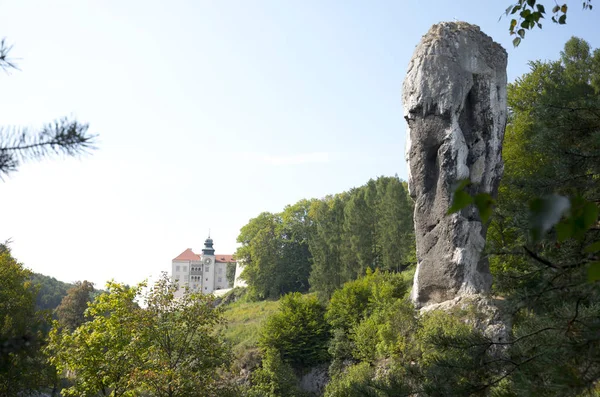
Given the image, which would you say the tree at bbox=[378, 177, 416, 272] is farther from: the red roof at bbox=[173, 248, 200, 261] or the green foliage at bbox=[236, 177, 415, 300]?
the red roof at bbox=[173, 248, 200, 261]

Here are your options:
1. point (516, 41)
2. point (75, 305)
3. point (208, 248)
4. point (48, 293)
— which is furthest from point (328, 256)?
point (208, 248)

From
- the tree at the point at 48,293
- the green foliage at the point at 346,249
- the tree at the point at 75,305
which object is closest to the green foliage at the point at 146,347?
the green foliage at the point at 346,249

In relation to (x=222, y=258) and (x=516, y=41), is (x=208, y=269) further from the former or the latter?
(x=516, y=41)

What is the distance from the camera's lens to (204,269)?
252ft

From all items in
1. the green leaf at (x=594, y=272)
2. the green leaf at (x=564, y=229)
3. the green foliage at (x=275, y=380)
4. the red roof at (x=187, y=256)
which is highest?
the red roof at (x=187, y=256)

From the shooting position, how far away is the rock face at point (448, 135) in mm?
18719

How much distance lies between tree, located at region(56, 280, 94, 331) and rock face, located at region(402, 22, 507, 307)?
2613 cm

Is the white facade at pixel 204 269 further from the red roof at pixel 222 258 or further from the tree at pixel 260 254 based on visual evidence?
the tree at pixel 260 254

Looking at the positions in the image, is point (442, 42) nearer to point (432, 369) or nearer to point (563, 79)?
point (563, 79)

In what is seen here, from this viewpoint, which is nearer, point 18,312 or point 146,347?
point 146,347

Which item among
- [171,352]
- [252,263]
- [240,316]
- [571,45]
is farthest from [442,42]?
[252,263]

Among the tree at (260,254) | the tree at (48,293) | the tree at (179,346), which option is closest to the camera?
the tree at (179,346)

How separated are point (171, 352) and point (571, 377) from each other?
13.0m

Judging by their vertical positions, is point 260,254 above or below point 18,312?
above
